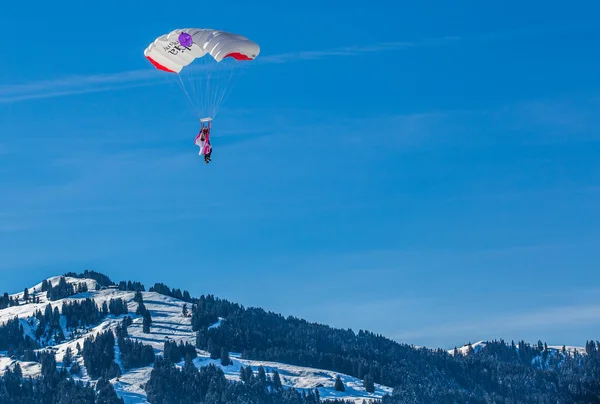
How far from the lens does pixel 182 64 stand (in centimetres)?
15838

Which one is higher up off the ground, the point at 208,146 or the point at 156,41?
the point at 156,41

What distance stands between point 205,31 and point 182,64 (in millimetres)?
5148

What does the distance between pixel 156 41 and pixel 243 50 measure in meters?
14.2

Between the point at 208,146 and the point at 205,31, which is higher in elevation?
the point at 205,31

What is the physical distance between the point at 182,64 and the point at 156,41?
5.78 m

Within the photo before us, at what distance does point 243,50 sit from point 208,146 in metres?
14.4

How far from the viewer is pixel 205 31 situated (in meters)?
159

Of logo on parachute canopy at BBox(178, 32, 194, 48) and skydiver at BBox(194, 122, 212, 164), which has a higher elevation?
logo on parachute canopy at BBox(178, 32, 194, 48)

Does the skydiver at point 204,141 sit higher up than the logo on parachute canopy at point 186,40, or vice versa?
the logo on parachute canopy at point 186,40

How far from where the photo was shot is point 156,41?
529 feet
